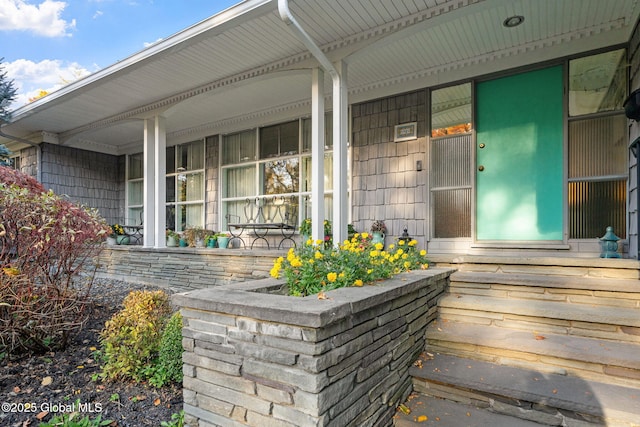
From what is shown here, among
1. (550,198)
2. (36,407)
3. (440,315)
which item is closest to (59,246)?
(36,407)

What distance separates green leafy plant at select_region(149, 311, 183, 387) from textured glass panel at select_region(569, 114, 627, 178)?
392 centimetres

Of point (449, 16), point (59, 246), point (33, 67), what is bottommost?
point (59, 246)

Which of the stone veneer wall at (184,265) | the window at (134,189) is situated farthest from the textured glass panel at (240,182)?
the window at (134,189)

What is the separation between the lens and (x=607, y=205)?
11.4ft

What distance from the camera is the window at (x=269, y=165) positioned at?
5.64 m

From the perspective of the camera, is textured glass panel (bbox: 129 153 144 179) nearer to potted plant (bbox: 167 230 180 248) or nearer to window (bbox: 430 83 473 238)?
potted plant (bbox: 167 230 180 248)

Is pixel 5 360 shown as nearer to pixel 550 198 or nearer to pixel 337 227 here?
pixel 337 227

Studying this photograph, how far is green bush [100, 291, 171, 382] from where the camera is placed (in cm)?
227

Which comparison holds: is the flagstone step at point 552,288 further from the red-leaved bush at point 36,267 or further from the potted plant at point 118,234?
the potted plant at point 118,234

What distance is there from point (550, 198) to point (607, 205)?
475 mm

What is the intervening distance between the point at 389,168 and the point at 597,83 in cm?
232

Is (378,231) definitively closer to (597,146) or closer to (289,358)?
(597,146)

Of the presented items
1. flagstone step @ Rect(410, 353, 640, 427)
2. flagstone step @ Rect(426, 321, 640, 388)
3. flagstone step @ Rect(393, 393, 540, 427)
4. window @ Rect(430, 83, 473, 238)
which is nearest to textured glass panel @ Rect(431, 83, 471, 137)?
window @ Rect(430, 83, 473, 238)

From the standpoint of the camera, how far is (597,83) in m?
3.63
